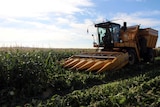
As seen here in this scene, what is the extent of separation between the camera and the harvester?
13.1 meters

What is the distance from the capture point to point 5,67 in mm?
9203

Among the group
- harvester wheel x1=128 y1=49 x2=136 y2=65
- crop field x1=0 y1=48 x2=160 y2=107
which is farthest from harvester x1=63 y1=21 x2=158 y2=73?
crop field x1=0 y1=48 x2=160 y2=107

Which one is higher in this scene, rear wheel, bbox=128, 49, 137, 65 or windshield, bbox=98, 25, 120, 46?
windshield, bbox=98, 25, 120, 46

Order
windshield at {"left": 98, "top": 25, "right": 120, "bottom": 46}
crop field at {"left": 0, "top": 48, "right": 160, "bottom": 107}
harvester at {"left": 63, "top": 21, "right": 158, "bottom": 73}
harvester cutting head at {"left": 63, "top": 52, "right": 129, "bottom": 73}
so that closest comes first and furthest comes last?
crop field at {"left": 0, "top": 48, "right": 160, "bottom": 107} < harvester cutting head at {"left": 63, "top": 52, "right": 129, "bottom": 73} < harvester at {"left": 63, "top": 21, "right": 158, "bottom": 73} < windshield at {"left": 98, "top": 25, "right": 120, "bottom": 46}

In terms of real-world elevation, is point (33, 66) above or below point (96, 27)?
below

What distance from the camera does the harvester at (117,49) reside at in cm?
1312

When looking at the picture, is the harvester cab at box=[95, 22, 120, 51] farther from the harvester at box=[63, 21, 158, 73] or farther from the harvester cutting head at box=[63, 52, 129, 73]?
the harvester cutting head at box=[63, 52, 129, 73]

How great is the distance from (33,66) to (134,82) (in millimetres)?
3448

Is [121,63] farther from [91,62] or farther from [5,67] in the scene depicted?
[5,67]

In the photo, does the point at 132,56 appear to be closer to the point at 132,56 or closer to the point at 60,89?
the point at 132,56

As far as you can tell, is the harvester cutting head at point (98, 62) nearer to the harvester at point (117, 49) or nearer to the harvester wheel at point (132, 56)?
the harvester at point (117, 49)

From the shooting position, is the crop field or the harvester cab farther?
the harvester cab

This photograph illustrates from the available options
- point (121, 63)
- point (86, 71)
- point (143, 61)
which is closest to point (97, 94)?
point (86, 71)

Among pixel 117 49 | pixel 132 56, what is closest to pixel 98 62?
pixel 117 49
